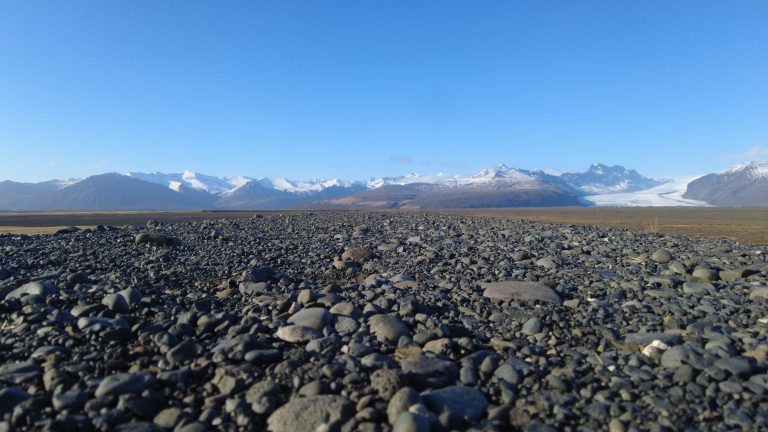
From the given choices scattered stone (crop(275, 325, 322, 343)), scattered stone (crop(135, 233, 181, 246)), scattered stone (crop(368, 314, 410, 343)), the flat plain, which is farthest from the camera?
the flat plain

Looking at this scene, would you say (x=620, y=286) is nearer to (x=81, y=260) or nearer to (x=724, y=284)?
(x=724, y=284)

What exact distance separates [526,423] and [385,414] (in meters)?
1.27

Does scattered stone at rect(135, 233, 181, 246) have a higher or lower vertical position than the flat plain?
higher

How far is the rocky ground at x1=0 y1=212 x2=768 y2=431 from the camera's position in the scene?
4.30 meters

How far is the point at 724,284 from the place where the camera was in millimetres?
9695

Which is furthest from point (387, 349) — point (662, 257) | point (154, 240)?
point (154, 240)

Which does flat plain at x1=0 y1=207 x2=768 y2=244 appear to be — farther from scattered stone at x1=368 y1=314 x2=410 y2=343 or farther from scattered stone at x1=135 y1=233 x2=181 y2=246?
scattered stone at x1=368 y1=314 x2=410 y2=343

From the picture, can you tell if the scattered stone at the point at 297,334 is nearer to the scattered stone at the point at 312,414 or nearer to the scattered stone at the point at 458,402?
the scattered stone at the point at 312,414

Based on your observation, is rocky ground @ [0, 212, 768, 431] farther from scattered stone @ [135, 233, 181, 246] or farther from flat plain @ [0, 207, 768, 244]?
flat plain @ [0, 207, 768, 244]

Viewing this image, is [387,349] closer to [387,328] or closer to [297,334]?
[387,328]

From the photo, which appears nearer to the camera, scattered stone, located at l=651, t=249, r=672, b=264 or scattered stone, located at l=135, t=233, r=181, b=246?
scattered stone, located at l=651, t=249, r=672, b=264

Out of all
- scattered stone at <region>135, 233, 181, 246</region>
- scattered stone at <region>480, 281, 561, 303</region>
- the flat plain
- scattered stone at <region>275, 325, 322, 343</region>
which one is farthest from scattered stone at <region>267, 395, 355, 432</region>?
the flat plain

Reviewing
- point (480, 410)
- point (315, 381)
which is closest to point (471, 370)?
point (480, 410)

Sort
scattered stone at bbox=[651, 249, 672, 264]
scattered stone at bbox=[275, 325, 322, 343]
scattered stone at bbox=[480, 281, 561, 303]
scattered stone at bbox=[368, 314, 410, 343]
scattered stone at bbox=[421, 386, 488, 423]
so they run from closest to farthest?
1. scattered stone at bbox=[421, 386, 488, 423]
2. scattered stone at bbox=[275, 325, 322, 343]
3. scattered stone at bbox=[368, 314, 410, 343]
4. scattered stone at bbox=[480, 281, 561, 303]
5. scattered stone at bbox=[651, 249, 672, 264]
